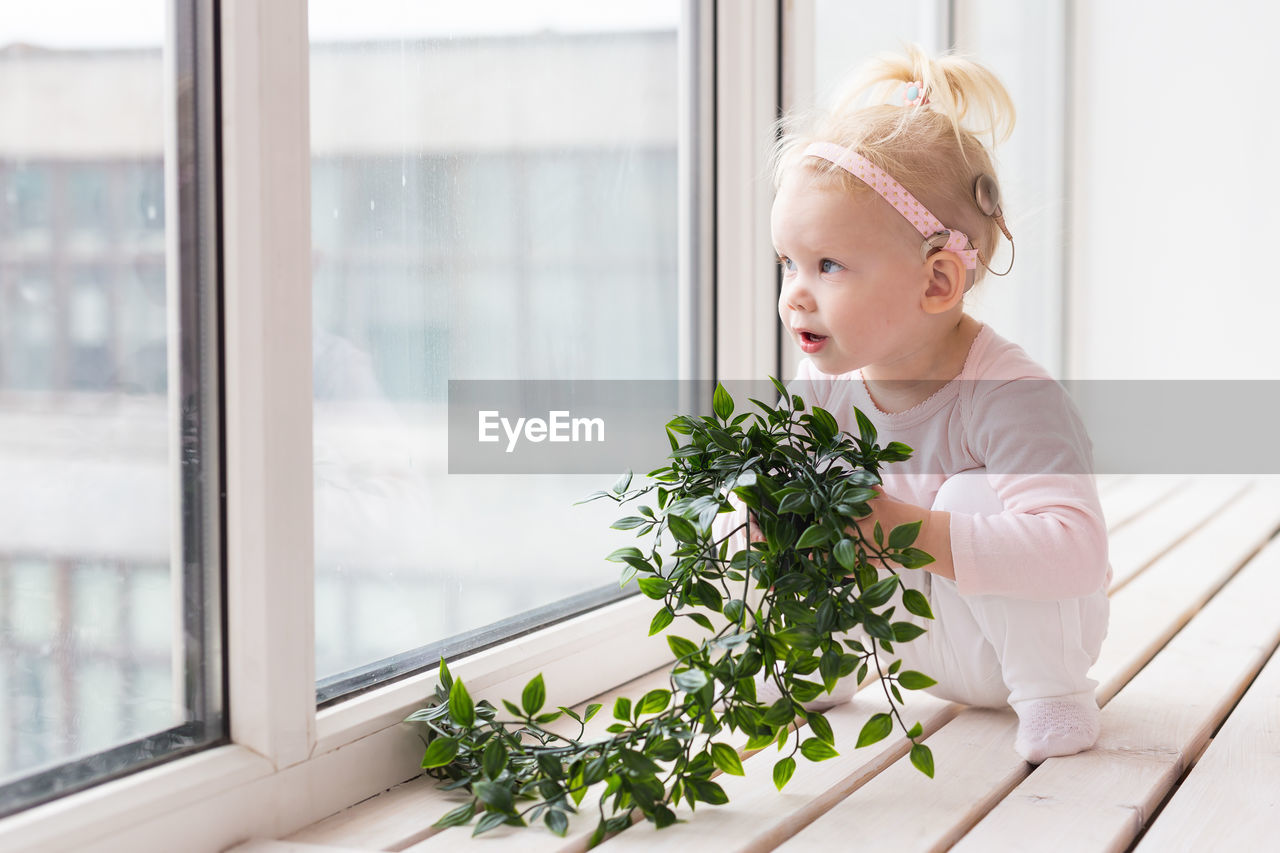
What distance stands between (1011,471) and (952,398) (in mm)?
110

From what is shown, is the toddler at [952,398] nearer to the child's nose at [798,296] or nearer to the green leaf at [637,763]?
the child's nose at [798,296]

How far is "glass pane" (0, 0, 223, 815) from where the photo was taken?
2.50 feet

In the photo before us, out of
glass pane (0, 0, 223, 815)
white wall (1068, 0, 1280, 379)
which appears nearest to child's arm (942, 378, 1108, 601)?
glass pane (0, 0, 223, 815)

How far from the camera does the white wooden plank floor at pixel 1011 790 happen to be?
0.88 m

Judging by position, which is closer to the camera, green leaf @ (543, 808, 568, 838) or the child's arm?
green leaf @ (543, 808, 568, 838)

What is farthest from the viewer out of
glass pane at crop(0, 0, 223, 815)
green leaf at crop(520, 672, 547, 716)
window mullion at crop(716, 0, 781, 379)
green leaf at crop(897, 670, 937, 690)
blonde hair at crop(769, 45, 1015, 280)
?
window mullion at crop(716, 0, 781, 379)

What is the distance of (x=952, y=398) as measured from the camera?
44.5 inches

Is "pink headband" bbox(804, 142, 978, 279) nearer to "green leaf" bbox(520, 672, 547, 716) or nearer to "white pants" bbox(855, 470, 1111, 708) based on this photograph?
"white pants" bbox(855, 470, 1111, 708)

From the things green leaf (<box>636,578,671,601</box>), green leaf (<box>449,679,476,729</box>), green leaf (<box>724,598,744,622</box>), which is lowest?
green leaf (<box>449,679,476,729</box>)

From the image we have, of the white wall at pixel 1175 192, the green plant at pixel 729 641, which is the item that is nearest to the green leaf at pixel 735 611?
the green plant at pixel 729 641

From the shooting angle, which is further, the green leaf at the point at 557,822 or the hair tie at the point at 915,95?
the hair tie at the point at 915,95

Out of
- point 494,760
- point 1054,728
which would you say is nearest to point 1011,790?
point 1054,728

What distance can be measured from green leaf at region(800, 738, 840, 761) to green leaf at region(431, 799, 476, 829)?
25 cm

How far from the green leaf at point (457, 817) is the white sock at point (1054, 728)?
478 mm
